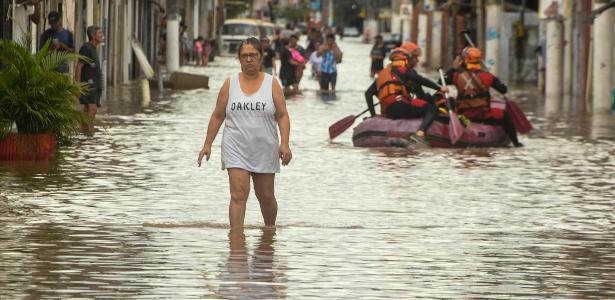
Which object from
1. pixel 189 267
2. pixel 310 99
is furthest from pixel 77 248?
pixel 310 99

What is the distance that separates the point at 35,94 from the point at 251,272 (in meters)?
8.89

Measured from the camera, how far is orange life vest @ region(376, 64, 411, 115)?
24125mm

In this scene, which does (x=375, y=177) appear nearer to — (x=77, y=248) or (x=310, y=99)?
(x=77, y=248)

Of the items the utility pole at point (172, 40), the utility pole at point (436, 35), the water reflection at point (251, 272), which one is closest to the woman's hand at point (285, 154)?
the water reflection at point (251, 272)

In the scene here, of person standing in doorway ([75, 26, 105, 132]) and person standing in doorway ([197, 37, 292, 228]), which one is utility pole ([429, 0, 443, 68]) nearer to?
person standing in doorway ([75, 26, 105, 132])

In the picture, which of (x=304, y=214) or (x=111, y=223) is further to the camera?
(x=304, y=214)

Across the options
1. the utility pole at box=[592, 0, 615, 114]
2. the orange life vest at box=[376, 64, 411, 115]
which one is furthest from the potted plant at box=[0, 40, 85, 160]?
the utility pole at box=[592, 0, 615, 114]

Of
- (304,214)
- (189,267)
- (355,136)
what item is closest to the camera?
(189,267)

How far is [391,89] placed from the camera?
949 inches

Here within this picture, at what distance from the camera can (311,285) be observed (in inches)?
416

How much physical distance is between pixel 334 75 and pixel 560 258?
32.7 metres

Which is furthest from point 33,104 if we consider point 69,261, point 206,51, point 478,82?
point 206,51

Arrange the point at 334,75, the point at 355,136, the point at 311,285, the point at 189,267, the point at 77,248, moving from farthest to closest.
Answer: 1. the point at 334,75
2. the point at 355,136
3. the point at 77,248
4. the point at 189,267
5. the point at 311,285

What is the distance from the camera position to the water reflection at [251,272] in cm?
1012
